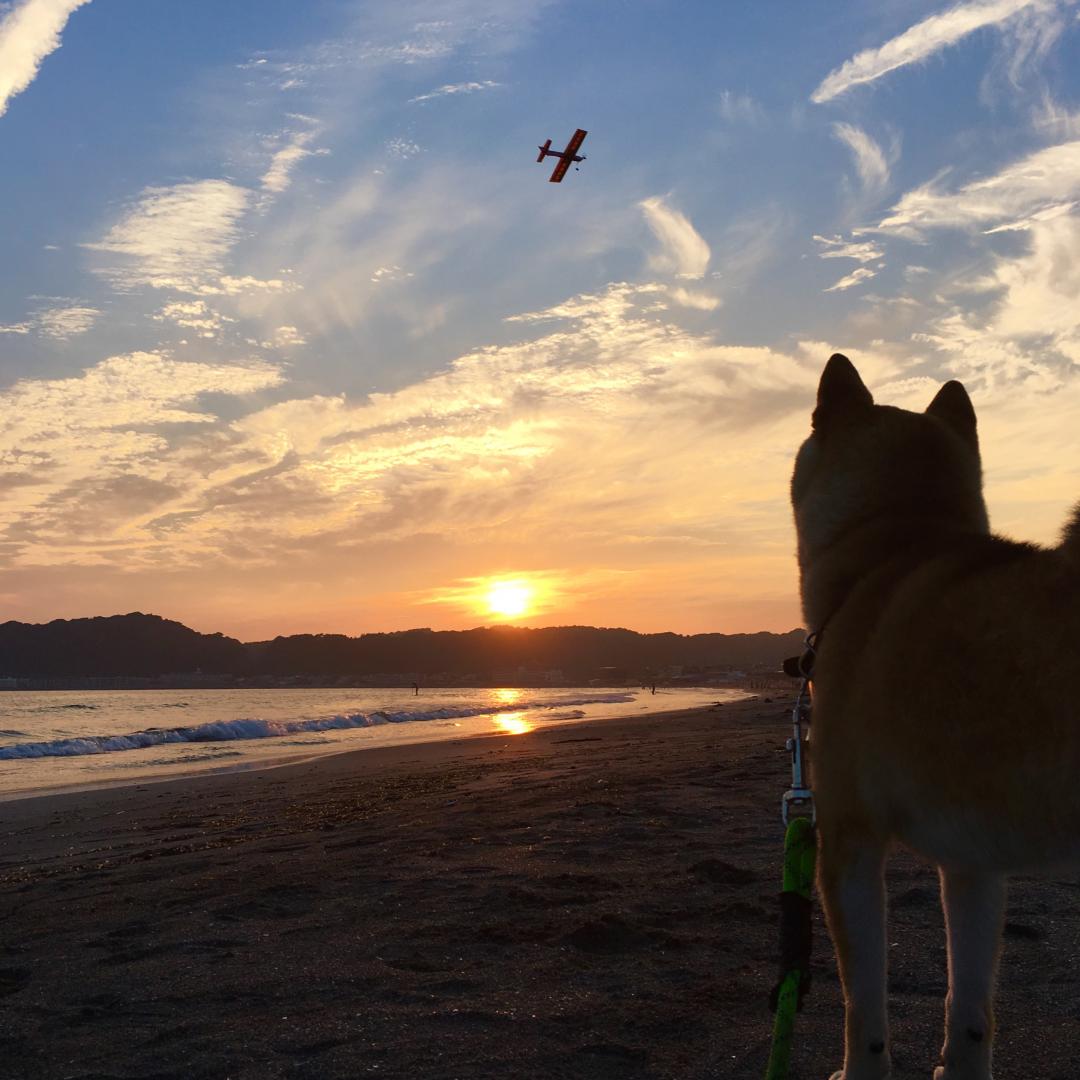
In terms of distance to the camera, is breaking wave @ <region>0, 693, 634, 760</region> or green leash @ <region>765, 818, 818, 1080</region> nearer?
green leash @ <region>765, 818, 818, 1080</region>

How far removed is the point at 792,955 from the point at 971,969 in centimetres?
66

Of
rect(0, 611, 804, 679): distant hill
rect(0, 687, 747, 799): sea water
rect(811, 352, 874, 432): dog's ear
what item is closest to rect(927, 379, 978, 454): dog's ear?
rect(811, 352, 874, 432): dog's ear

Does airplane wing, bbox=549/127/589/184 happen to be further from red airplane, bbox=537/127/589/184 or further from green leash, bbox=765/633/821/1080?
green leash, bbox=765/633/821/1080

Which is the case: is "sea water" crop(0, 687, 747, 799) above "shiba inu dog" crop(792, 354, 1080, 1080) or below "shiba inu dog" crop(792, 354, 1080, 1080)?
below

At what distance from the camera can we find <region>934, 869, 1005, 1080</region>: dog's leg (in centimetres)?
253

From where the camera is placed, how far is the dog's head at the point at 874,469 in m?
3.05

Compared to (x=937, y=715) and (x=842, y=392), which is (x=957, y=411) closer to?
(x=842, y=392)

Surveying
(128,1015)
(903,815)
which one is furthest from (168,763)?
(903,815)

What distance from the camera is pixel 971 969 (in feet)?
8.49

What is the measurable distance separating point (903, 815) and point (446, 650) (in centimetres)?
17701

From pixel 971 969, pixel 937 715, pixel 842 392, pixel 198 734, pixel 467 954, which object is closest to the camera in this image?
pixel 937 715

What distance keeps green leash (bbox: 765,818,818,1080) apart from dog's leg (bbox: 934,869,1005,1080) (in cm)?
54

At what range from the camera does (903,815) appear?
7.41 ft

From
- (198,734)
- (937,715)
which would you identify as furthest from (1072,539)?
(198,734)
